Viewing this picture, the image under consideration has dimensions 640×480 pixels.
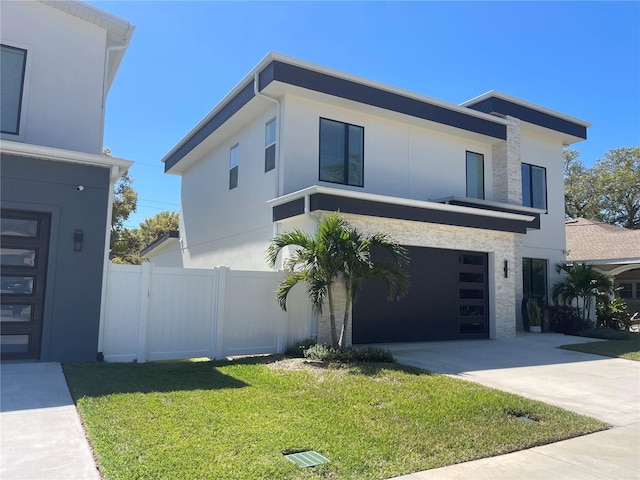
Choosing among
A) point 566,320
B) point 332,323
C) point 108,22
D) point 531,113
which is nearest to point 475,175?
point 531,113

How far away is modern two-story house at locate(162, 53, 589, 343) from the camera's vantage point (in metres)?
12.5

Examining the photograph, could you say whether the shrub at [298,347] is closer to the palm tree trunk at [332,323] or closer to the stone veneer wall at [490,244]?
the palm tree trunk at [332,323]

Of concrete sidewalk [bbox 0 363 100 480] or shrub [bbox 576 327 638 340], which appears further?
shrub [bbox 576 327 638 340]

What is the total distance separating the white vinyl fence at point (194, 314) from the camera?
9.51 meters

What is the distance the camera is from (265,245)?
13438 millimetres

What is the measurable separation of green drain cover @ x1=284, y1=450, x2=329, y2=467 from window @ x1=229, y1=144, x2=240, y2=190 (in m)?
12.0

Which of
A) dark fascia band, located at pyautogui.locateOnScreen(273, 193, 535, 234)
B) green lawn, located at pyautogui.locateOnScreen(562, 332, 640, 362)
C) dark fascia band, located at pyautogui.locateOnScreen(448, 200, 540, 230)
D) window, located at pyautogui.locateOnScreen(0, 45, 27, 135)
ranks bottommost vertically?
green lawn, located at pyautogui.locateOnScreen(562, 332, 640, 362)

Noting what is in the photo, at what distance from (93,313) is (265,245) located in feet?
17.5

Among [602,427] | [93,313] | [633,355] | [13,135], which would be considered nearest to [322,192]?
[93,313]

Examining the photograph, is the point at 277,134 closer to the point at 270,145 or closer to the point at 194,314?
the point at 270,145

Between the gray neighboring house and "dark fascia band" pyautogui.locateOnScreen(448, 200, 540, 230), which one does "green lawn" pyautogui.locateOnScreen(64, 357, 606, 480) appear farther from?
the gray neighboring house

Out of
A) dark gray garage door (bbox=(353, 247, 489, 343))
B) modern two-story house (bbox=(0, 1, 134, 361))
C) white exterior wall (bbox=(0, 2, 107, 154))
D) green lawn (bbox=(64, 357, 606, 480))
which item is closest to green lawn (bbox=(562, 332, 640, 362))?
dark gray garage door (bbox=(353, 247, 489, 343))

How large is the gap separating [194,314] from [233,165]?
7138 millimetres

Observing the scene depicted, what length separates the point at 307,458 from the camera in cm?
463
